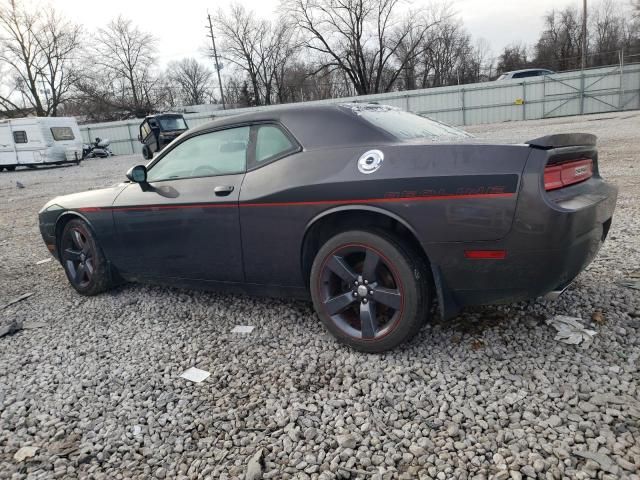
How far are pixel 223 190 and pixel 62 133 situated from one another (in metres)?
23.5

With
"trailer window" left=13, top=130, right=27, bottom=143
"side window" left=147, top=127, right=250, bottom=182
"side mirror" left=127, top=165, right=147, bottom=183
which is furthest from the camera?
"trailer window" left=13, top=130, right=27, bottom=143

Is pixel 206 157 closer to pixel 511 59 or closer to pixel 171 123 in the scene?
pixel 171 123

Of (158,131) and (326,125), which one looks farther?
(158,131)

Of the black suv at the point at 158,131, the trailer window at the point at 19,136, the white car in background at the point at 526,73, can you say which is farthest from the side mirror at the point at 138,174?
the white car in background at the point at 526,73

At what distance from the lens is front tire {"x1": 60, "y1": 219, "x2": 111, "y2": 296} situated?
13.4 feet

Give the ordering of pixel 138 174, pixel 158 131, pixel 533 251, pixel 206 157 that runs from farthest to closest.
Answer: pixel 158 131 → pixel 138 174 → pixel 206 157 → pixel 533 251

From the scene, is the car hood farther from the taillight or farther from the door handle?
the taillight

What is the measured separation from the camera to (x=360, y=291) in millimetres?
2736

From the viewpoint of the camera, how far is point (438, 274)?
8.21 ft

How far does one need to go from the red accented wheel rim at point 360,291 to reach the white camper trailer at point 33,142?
23283 millimetres

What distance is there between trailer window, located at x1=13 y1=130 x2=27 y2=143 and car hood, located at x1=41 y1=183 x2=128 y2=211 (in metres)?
21.2

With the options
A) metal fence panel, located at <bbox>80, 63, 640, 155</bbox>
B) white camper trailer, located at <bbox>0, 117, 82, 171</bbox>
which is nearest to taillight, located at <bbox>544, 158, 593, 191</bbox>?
metal fence panel, located at <bbox>80, 63, 640, 155</bbox>

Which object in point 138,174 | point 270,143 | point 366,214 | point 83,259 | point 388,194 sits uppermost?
point 270,143

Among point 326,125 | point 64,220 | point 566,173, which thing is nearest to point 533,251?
point 566,173
